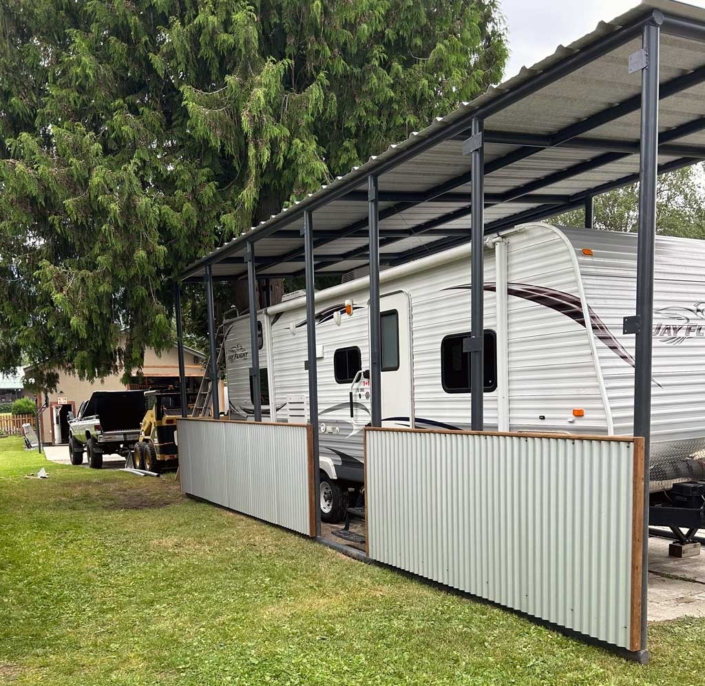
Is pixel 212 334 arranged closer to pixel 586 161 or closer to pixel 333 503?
pixel 333 503

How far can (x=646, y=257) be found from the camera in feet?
13.8

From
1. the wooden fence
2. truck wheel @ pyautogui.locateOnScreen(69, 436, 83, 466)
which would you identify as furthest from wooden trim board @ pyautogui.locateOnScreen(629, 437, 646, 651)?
the wooden fence

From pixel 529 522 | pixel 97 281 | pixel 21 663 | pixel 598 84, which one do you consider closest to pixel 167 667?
pixel 21 663

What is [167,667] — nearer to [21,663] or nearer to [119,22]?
[21,663]

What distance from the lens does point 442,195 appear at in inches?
314

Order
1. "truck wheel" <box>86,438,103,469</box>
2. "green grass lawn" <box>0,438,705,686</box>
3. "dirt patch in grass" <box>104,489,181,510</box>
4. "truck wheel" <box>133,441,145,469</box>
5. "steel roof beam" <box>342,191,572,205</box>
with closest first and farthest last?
"green grass lawn" <box>0,438,705,686</box>
"steel roof beam" <box>342,191,572,205</box>
"dirt patch in grass" <box>104,489,181,510</box>
"truck wheel" <box>133,441,145,469</box>
"truck wheel" <box>86,438,103,469</box>

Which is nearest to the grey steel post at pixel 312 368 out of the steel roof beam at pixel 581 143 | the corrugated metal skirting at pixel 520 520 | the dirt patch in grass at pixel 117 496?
the corrugated metal skirting at pixel 520 520

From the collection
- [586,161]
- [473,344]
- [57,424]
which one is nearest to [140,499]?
[473,344]

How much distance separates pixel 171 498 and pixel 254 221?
5.03 meters

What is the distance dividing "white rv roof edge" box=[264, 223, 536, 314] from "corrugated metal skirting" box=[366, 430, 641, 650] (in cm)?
183

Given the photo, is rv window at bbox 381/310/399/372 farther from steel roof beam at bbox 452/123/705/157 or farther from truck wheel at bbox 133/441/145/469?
truck wheel at bbox 133/441/145/469

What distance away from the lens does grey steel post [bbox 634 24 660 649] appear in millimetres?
4195

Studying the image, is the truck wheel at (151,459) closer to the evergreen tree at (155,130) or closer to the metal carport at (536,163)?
the evergreen tree at (155,130)

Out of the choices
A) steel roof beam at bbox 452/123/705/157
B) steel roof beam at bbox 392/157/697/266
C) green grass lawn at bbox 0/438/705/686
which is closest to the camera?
green grass lawn at bbox 0/438/705/686
